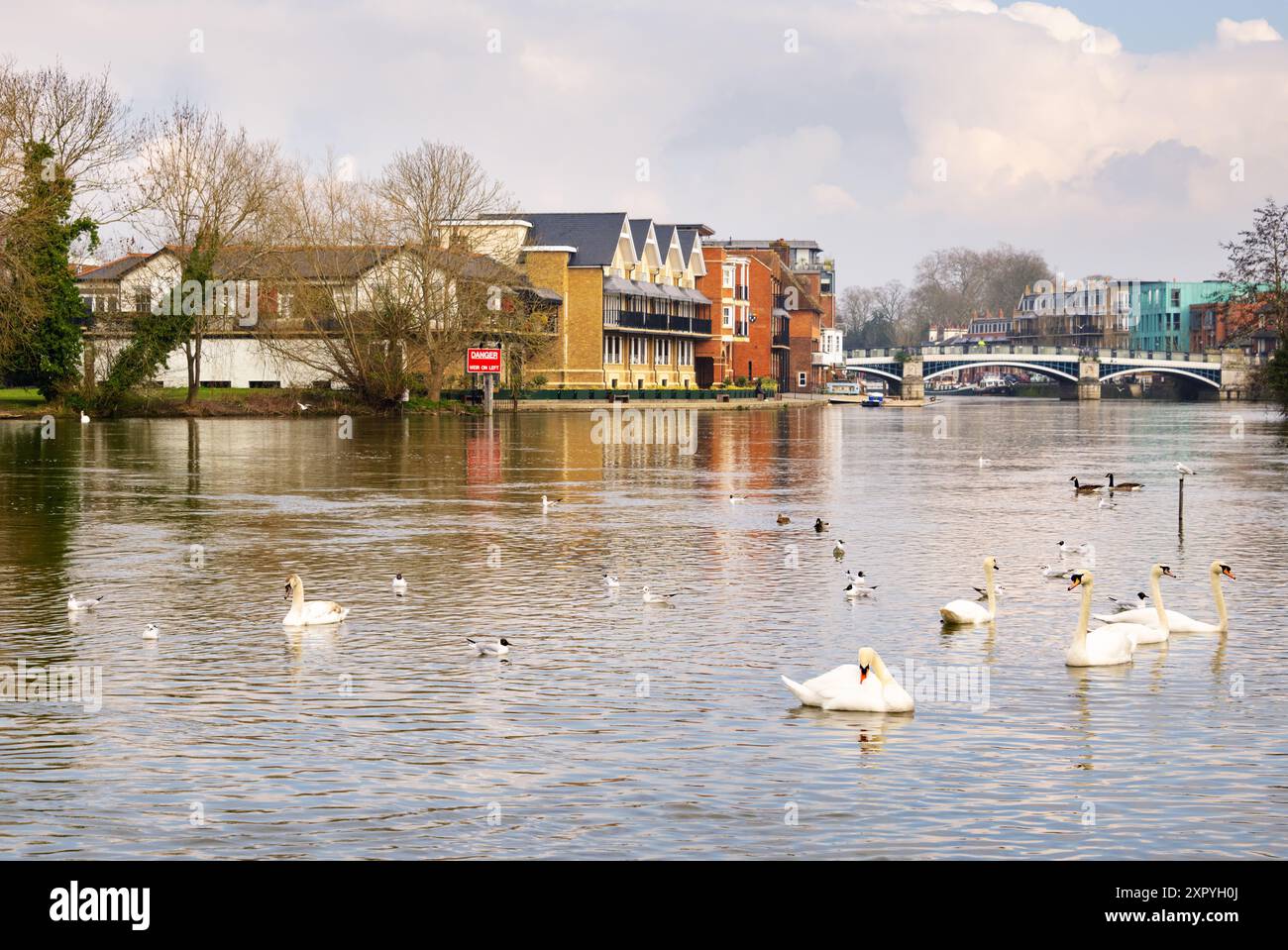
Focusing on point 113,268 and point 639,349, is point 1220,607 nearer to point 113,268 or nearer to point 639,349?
point 113,268

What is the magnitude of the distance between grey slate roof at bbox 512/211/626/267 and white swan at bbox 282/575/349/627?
95.0 meters

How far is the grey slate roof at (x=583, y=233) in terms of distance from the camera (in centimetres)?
11256

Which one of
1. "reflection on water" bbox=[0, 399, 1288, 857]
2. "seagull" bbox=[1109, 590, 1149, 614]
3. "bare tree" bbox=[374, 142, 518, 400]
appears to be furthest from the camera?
"bare tree" bbox=[374, 142, 518, 400]

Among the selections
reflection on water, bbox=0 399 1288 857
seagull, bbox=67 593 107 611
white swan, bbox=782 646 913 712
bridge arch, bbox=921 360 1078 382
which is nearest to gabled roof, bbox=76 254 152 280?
reflection on water, bbox=0 399 1288 857

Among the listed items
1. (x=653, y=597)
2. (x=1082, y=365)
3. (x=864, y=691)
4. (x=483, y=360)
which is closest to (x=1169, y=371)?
(x=1082, y=365)

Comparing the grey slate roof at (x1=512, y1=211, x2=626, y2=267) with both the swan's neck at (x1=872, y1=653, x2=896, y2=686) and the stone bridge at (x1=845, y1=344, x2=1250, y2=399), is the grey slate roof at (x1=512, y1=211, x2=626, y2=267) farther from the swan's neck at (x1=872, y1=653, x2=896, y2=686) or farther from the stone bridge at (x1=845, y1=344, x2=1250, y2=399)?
the swan's neck at (x1=872, y1=653, x2=896, y2=686)

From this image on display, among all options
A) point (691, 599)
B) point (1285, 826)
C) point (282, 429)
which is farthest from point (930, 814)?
point (282, 429)

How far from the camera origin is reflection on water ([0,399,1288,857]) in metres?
10.3

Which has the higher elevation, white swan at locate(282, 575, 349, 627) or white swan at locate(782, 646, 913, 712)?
white swan at locate(282, 575, 349, 627)

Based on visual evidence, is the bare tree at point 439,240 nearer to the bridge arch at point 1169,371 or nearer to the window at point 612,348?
the window at point 612,348

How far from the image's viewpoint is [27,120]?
6309 cm
